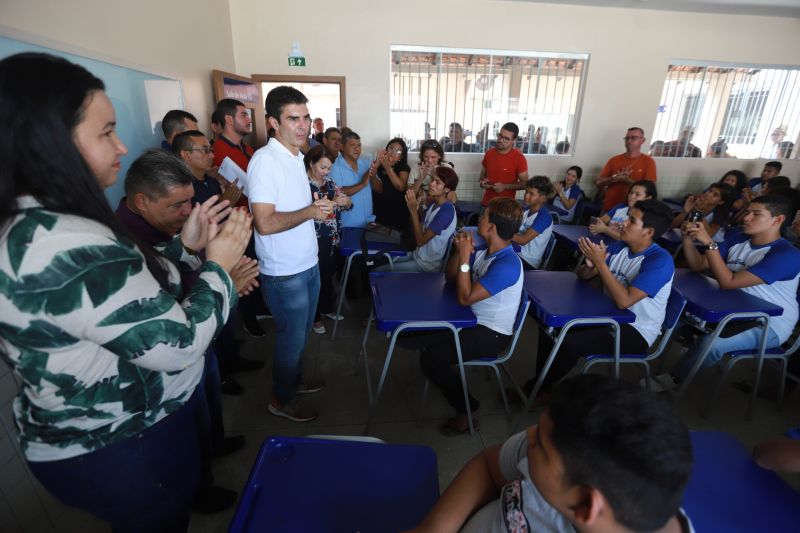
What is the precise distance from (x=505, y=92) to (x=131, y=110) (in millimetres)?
4383

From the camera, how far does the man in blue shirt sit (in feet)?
10.6

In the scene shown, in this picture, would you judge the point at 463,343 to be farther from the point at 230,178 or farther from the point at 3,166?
the point at 230,178

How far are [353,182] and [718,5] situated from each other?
5279mm

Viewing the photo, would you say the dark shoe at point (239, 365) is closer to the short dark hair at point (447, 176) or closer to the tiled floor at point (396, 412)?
the tiled floor at point (396, 412)

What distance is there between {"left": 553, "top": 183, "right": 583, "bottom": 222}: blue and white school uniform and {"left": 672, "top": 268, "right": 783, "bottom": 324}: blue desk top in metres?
2.56

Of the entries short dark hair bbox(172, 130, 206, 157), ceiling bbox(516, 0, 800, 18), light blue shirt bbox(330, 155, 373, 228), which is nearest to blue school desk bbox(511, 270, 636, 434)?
light blue shirt bbox(330, 155, 373, 228)

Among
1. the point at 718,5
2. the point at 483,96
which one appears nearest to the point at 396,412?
the point at 483,96

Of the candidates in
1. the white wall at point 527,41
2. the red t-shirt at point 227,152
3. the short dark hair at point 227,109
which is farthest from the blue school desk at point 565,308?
the white wall at point 527,41

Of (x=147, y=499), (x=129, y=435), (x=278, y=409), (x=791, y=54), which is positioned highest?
(x=791, y=54)

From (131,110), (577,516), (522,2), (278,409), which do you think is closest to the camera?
(577,516)

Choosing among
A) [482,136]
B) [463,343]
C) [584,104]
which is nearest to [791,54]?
[584,104]

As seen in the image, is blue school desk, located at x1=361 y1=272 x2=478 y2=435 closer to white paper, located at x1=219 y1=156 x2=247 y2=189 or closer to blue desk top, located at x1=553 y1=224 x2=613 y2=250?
white paper, located at x1=219 y1=156 x2=247 y2=189

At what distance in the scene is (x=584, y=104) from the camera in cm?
523

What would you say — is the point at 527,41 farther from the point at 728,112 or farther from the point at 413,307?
the point at 413,307
